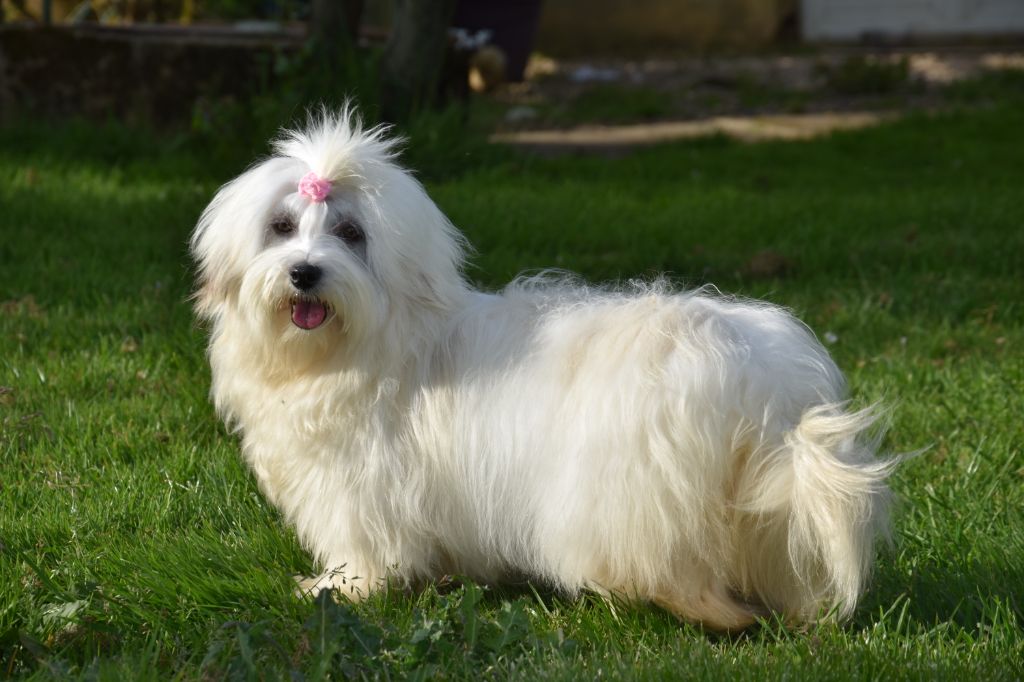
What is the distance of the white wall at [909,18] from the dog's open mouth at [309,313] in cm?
1467

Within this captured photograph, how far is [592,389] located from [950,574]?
103cm

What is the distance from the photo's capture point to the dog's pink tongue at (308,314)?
2.86m

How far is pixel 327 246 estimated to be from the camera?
9.46ft

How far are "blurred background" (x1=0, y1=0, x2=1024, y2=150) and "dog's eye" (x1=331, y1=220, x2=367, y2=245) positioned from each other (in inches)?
149

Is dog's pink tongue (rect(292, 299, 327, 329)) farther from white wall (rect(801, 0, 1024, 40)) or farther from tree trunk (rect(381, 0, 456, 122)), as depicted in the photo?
white wall (rect(801, 0, 1024, 40))

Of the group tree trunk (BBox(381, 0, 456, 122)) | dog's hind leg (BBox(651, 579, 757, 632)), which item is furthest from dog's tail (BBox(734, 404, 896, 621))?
tree trunk (BBox(381, 0, 456, 122))

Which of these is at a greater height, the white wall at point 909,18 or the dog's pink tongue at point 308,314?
the white wall at point 909,18

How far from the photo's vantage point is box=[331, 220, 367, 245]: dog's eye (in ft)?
9.68

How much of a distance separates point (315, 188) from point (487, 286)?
2.26m

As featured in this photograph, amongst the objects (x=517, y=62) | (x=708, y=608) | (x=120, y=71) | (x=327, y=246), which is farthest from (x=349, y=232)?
(x=517, y=62)

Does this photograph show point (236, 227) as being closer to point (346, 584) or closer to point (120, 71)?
point (346, 584)

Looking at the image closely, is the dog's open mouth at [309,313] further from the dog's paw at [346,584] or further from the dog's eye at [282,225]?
the dog's paw at [346,584]

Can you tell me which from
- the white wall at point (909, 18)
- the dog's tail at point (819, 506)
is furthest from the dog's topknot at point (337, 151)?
the white wall at point (909, 18)

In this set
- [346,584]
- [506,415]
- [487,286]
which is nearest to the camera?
[506,415]
